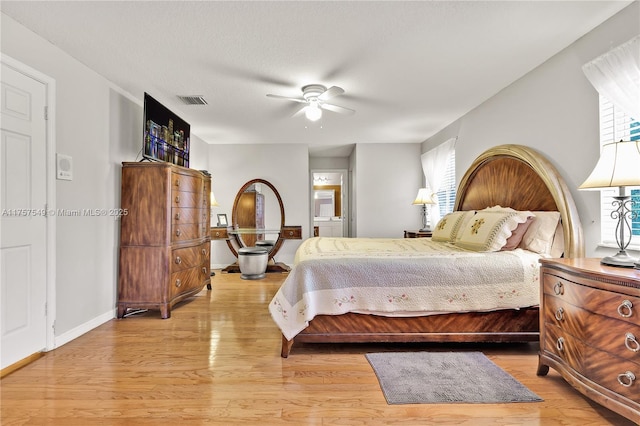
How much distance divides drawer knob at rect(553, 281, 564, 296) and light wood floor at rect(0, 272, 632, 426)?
58 centimetres

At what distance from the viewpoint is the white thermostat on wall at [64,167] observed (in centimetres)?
256

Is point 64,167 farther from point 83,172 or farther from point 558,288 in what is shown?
point 558,288

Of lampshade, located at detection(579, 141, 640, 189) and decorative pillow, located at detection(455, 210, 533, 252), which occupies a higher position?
lampshade, located at detection(579, 141, 640, 189)

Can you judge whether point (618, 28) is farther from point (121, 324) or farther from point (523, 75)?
point (121, 324)

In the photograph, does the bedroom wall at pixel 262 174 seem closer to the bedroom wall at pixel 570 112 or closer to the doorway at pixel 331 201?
the doorway at pixel 331 201

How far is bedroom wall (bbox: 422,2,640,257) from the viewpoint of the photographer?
7.48ft

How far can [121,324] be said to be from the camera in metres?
3.10

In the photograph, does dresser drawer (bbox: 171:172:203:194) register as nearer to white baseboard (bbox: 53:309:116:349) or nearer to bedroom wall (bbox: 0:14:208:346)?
bedroom wall (bbox: 0:14:208:346)

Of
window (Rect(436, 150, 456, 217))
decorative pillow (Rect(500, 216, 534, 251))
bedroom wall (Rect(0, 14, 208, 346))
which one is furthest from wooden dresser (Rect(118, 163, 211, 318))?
window (Rect(436, 150, 456, 217))

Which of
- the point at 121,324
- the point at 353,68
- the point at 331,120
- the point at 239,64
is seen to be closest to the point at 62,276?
the point at 121,324

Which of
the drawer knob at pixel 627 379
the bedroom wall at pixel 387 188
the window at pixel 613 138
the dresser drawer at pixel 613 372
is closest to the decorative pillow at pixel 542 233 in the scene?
Answer: the window at pixel 613 138

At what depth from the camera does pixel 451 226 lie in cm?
356

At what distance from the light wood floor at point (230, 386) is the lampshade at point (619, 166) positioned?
123cm

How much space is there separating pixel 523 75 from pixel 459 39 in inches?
43.7
